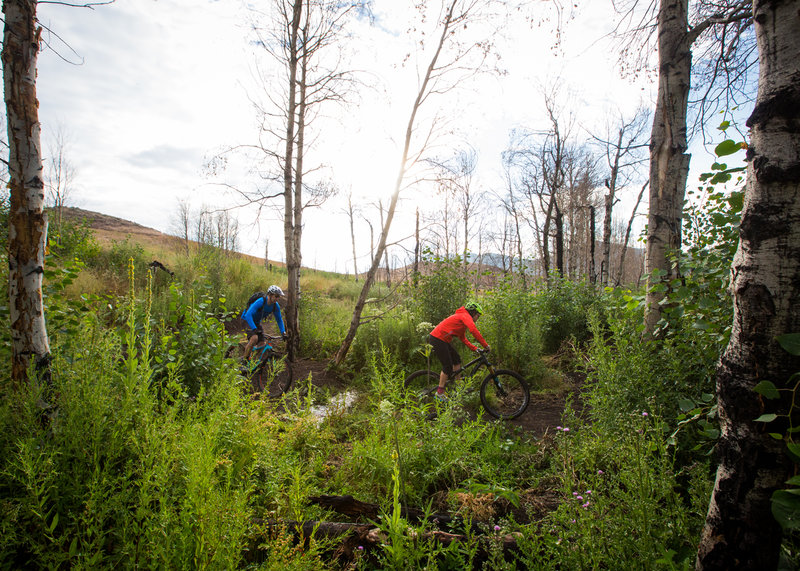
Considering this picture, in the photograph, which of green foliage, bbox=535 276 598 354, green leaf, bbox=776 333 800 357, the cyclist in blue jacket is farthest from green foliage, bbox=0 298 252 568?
green foliage, bbox=535 276 598 354

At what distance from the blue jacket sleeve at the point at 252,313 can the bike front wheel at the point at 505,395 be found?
4180 millimetres

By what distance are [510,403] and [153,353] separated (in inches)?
209

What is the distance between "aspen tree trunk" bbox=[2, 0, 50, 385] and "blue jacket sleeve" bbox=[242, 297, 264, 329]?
12.5 ft

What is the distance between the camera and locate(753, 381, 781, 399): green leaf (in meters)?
1.14

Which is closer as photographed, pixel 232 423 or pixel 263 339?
pixel 232 423

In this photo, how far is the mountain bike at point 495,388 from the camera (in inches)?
230

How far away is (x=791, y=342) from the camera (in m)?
1.15

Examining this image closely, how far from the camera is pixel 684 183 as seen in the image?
4.02m

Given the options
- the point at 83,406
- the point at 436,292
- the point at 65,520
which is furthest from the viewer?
the point at 436,292

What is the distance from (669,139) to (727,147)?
3117 mm

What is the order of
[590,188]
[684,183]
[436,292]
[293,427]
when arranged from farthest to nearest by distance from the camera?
[590,188], [436,292], [684,183], [293,427]

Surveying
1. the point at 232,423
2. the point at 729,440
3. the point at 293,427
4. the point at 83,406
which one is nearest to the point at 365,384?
the point at 293,427

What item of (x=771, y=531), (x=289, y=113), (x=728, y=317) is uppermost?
(x=289, y=113)

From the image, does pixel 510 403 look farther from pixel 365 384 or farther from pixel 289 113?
pixel 289 113
